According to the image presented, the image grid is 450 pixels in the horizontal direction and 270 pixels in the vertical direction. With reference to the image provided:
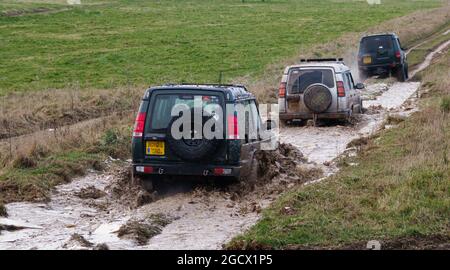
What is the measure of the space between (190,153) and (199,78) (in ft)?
79.4

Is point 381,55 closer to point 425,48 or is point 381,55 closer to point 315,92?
point 315,92

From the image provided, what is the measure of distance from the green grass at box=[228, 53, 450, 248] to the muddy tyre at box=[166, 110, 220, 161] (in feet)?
4.35

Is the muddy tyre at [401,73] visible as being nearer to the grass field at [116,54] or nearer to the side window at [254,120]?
the grass field at [116,54]

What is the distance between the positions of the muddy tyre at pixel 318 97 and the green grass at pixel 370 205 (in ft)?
16.5

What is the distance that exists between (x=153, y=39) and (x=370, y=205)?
4534 cm

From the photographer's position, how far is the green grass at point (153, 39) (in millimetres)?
38531

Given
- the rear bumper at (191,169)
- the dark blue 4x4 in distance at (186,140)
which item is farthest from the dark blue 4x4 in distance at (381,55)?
the rear bumper at (191,169)

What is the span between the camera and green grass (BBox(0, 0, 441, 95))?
38.5m

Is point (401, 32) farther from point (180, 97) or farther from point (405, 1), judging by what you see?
point (405, 1)

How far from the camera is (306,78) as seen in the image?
19844 millimetres

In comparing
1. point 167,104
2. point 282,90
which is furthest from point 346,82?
point 167,104

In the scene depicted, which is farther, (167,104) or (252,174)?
(252,174)

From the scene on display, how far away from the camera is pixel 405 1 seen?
329 feet

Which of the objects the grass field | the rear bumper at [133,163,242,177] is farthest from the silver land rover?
the rear bumper at [133,163,242,177]
